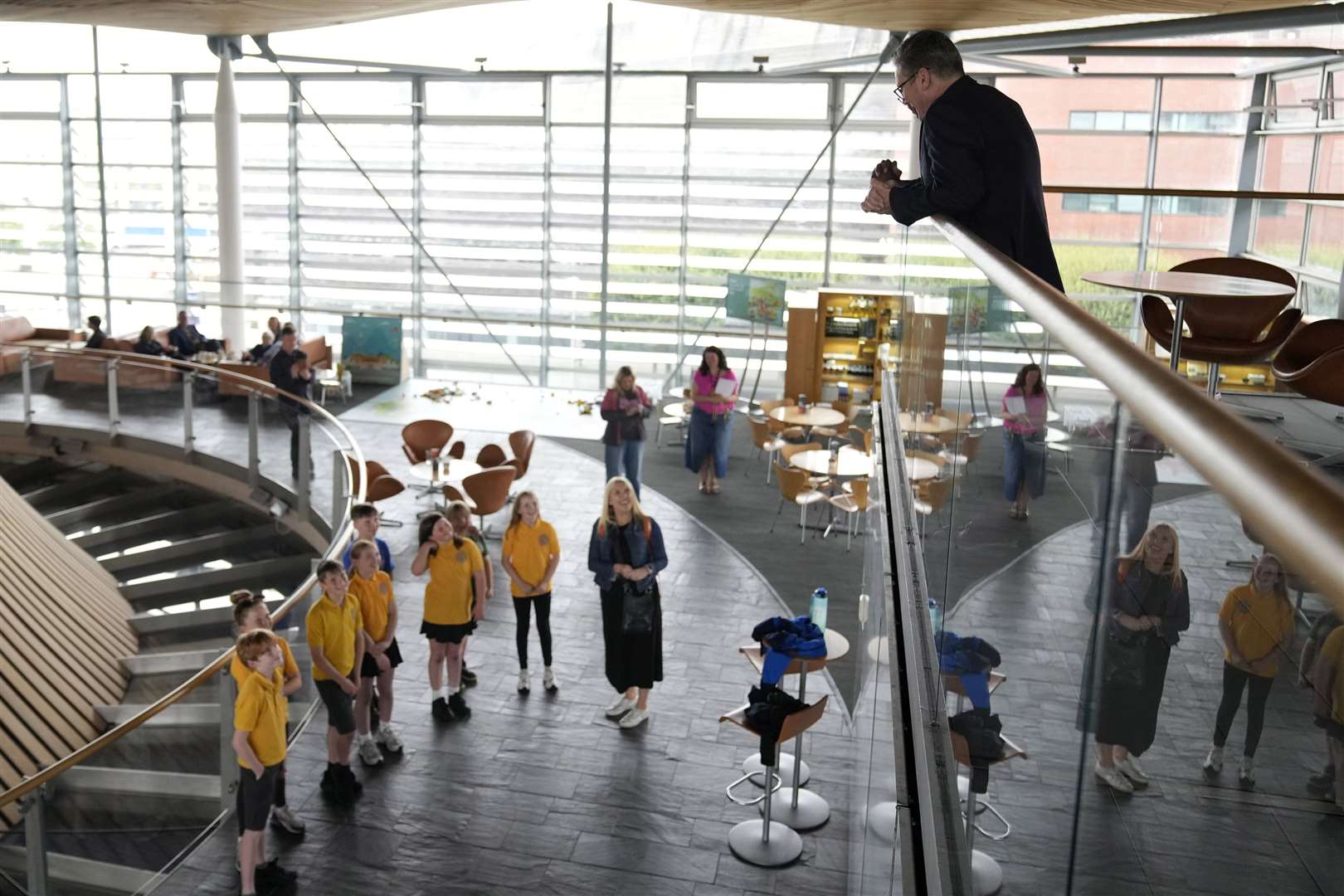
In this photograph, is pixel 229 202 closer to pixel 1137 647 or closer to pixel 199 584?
pixel 199 584

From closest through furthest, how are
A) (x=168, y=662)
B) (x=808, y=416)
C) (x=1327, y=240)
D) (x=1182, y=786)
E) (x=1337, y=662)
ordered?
(x=1337, y=662), (x=1182, y=786), (x=168, y=662), (x=1327, y=240), (x=808, y=416)

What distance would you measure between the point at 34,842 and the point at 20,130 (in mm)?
18608

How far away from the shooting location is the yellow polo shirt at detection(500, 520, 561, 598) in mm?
7625

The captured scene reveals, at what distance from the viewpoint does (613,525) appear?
723cm

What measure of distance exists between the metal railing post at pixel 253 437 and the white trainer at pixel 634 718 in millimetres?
4148

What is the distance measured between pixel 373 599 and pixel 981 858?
18.2 ft

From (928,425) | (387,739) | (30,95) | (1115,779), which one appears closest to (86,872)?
(387,739)

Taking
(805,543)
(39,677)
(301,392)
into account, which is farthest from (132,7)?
(805,543)

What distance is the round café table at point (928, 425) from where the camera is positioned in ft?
9.84

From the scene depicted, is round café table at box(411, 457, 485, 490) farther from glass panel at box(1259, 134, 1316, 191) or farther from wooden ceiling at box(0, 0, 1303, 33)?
glass panel at box(1259, 134, 1316, 191)

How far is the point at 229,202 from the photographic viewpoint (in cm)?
1762

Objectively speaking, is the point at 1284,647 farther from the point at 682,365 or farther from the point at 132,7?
the point at 682,365

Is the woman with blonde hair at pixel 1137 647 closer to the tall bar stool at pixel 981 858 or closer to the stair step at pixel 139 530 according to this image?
the tall bar stool at pixel 981 858

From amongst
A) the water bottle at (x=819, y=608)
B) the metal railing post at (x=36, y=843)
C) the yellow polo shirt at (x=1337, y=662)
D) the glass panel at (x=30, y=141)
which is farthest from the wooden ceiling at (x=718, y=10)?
the yellow polo shirt at (x=1337, y=662)
